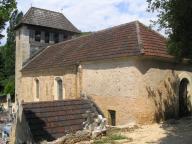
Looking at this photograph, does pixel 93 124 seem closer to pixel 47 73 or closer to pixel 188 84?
pixel 188 84

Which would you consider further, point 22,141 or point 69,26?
point 69,26

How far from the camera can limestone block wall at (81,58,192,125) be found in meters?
18.1

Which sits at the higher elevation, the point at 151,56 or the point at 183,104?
the point at 151,56

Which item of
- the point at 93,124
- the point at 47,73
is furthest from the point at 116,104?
the point at 47,73

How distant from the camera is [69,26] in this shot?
36.2 m

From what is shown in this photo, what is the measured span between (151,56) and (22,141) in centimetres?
821

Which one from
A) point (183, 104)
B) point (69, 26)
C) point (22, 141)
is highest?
point (69, 26)

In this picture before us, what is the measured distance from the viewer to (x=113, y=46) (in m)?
20.4

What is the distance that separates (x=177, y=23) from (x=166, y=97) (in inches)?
344

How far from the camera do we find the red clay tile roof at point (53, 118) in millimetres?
16297

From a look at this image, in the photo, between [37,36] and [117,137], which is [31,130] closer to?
[117,137]

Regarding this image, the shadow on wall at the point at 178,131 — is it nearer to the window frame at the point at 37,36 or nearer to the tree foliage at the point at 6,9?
the tree foliage at the point at 6,9

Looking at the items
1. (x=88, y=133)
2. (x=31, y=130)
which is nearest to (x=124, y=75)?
(x=88, y=133)

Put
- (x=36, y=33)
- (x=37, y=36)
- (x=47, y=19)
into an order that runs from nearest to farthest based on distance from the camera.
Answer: (x=36, y=33)
(x=37, y=36)
(x=47, y=19)
